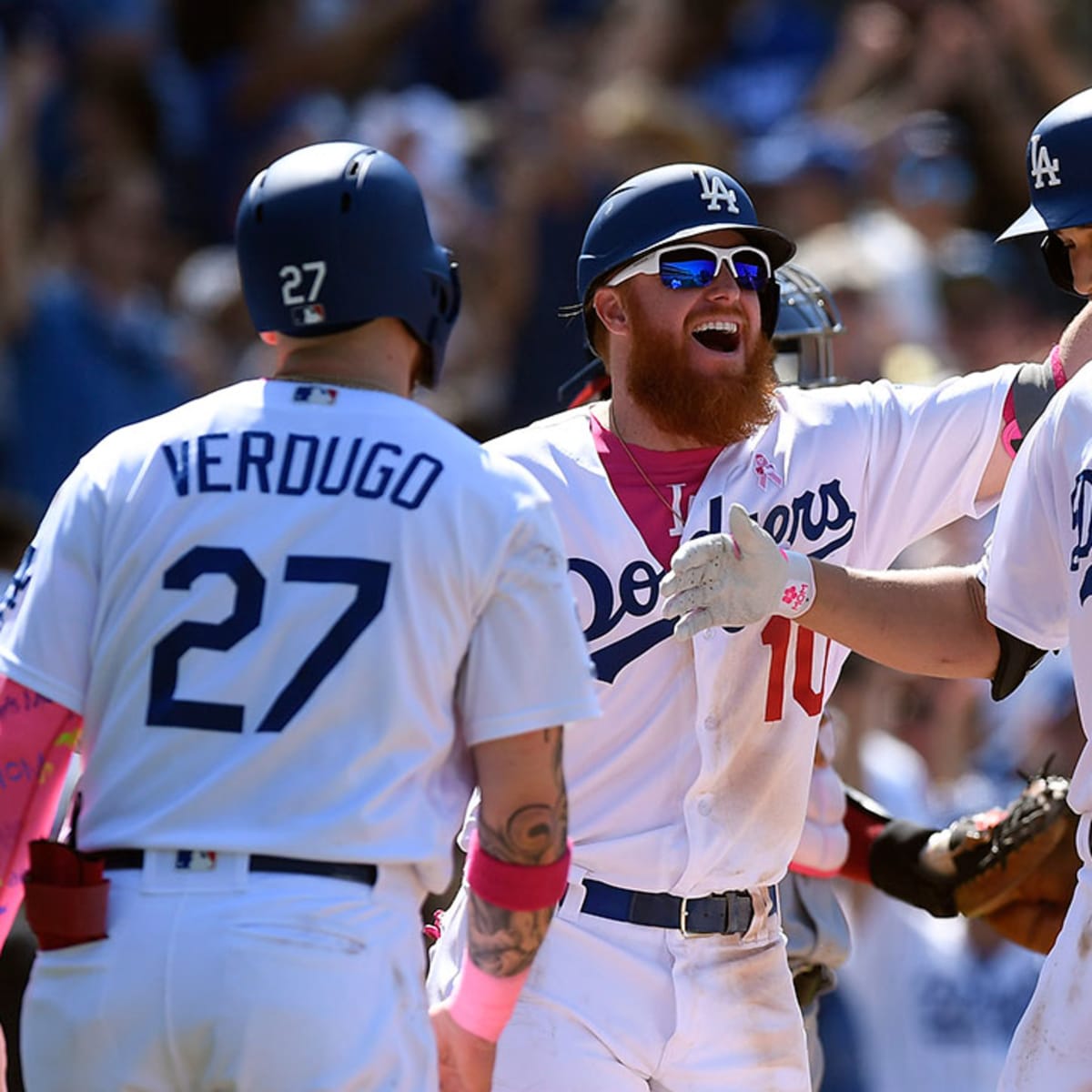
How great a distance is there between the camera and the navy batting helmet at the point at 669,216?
4.71 meters

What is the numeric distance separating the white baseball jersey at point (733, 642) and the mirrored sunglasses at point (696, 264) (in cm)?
33

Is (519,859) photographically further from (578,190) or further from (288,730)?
(578,190)

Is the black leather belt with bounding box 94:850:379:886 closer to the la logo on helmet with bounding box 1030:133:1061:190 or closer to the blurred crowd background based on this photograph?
the la logo on helmet with bounding box 1030:133:1061:190

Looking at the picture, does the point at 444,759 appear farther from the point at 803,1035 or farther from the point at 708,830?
the point at 803,1035

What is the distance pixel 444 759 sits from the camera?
3545 mm

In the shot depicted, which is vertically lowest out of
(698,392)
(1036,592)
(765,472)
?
(1036,592)

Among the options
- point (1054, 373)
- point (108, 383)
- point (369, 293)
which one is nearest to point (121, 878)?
point (369, 293)

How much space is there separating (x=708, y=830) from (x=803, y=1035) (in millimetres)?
547

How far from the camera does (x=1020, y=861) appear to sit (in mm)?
5145

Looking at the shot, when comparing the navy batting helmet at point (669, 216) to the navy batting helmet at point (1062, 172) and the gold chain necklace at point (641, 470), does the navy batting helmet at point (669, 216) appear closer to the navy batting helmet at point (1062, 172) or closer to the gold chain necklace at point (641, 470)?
the gold chain necklace at point (641, 470)

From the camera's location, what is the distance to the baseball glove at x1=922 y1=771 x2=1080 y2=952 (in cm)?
511

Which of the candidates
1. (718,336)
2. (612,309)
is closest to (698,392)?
(718,336)

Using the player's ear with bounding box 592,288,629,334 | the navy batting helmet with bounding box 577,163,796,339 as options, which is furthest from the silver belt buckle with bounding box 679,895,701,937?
the navy batting helmet with bounding box 577,163,796,339

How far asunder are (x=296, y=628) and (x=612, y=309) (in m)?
1.80
